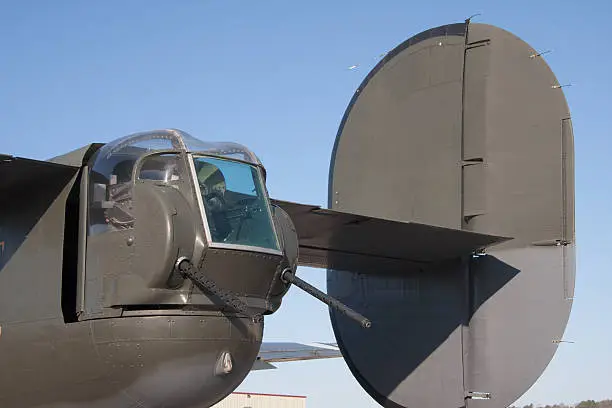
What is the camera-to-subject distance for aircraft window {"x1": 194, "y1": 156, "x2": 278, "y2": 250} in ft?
26.6

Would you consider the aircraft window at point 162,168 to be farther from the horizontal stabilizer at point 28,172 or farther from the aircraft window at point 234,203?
the horizontal stabilizer at point 28,172

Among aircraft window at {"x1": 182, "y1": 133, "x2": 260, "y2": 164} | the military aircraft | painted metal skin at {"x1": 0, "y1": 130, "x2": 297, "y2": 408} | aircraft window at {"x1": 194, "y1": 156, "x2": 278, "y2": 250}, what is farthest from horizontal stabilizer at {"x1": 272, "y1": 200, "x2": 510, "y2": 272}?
painted metal skin at {"x1": 0, "y1": 130, "x2": 297, "y2": 408}

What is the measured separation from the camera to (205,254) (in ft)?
25.7

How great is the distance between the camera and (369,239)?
11156 mm

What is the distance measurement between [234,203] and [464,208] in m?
4.52

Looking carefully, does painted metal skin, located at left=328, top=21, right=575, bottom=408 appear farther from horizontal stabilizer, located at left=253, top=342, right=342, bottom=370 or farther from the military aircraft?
horizontal stabilizer, located at left=253, top=342, right=342, bottom=370

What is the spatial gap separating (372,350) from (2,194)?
5.76 metres

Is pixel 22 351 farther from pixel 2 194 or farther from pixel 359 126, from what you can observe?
pixel 359 126

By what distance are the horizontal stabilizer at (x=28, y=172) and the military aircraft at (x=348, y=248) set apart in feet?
0.08

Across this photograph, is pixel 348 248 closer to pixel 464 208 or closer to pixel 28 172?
pixel 464 208

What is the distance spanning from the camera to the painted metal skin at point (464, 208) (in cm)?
1116

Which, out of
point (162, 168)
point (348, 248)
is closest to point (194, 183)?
point (162, 168)

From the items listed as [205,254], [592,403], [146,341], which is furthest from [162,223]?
[592,403]

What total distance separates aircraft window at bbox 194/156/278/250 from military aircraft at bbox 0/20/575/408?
15mm
